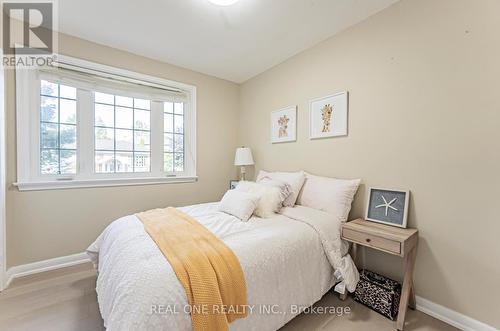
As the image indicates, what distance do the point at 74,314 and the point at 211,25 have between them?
2830 millimetres

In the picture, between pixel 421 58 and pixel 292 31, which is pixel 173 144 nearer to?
pixel 292 31

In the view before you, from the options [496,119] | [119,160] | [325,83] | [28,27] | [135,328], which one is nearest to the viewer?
[135,328]

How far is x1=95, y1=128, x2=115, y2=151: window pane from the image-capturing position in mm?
2574

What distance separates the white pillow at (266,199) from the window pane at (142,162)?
1.55m

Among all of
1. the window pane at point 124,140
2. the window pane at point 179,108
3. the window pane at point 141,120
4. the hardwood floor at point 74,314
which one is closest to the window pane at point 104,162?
the window pane at point 124,140

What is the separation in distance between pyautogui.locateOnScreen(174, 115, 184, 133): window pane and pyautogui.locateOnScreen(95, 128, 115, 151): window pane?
84 centimetres

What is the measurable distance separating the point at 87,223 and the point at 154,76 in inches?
81.0

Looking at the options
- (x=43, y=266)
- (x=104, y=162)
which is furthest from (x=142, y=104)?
(x=43, y=266)

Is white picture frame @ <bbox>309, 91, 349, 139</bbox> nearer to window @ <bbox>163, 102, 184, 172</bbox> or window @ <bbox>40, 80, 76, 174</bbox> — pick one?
window @ <bbox>163, 102, 184, 172</bbox>

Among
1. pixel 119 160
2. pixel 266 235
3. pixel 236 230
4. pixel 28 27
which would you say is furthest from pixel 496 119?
pixel 28 27

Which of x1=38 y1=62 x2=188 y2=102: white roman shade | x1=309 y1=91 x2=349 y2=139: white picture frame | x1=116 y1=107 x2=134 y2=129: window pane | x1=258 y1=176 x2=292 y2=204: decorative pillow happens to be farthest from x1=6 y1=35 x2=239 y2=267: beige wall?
x1=309 y1=91 x2=349 y2=139: white picture frame

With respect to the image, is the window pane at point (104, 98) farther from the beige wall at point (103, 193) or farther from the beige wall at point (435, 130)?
the beige wall at point (435, 130)

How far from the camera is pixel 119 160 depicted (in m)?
2.73

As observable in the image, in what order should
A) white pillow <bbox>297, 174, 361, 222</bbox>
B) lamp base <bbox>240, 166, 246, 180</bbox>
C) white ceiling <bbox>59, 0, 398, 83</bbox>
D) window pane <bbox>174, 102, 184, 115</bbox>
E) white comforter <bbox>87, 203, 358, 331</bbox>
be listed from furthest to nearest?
lamp base <bbox>240, 166, 246, 180</bbox> → window pane <bbox>174, 102, 184, 115</bbox> → white pillow <bbox>297, 174, 361, 222</bbox> → white ceiling <bbox>59, 0, 398, 83</bbox> → white comforter <bbox>87, 203, 358, 331</bbox>
